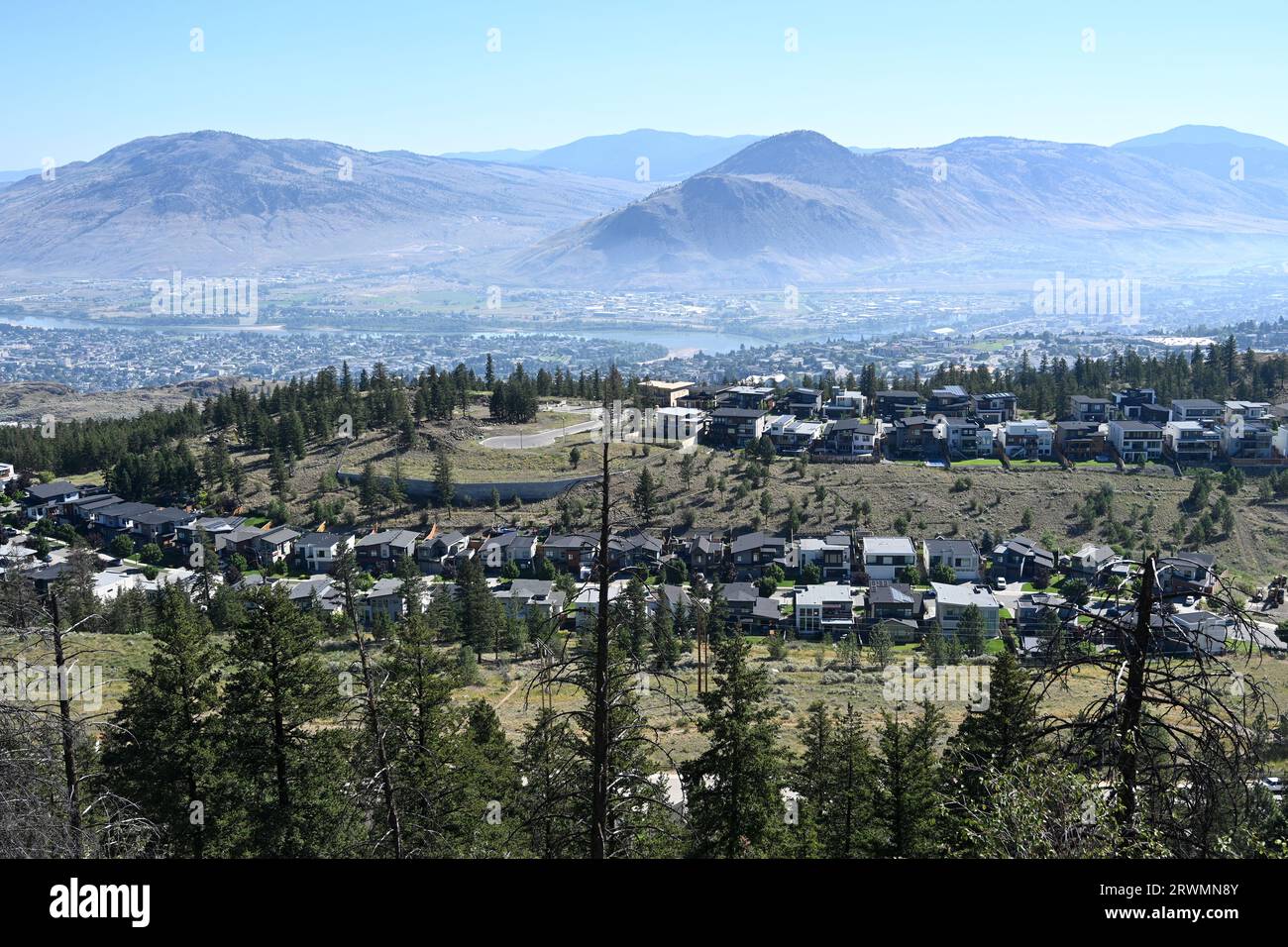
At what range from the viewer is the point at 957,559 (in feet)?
125

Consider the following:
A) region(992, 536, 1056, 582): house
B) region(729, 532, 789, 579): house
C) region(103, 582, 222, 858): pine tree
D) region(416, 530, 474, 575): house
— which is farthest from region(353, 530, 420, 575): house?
region(103, 582, 222, 858): pine tree

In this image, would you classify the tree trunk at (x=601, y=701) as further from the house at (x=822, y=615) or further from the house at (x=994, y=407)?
the house at (x=994, y=407)

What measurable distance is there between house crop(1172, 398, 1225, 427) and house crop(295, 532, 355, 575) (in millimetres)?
42123

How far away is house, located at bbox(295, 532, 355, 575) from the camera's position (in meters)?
39.1

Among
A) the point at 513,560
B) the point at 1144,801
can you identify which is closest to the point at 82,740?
the point at 1144,801

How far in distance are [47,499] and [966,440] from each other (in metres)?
44.2

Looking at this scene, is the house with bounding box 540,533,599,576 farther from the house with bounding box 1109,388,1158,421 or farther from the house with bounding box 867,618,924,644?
the house with bounding box 1109,388,1158,421

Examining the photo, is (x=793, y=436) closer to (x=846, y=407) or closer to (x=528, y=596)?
(x=846, y=407)

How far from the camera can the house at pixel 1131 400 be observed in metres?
52.8

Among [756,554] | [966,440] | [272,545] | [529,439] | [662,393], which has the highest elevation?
[662,393]

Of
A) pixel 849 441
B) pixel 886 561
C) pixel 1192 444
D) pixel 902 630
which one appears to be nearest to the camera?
pixel 902 630

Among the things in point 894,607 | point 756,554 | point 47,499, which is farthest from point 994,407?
point 47,499

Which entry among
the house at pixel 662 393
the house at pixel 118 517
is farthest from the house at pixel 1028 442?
the house at pixel 118 517
